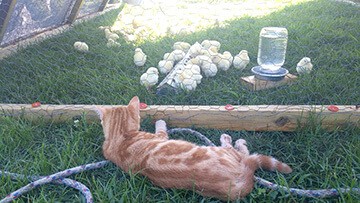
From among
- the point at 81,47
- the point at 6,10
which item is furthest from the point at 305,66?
the point at 6,10

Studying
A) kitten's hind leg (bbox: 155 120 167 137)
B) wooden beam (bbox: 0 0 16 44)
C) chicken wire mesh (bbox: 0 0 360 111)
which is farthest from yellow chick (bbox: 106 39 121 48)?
kitten's hind leg (bbox: 155 120 167 137)

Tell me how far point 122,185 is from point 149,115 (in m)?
0.46

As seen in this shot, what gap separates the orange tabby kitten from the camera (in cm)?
115

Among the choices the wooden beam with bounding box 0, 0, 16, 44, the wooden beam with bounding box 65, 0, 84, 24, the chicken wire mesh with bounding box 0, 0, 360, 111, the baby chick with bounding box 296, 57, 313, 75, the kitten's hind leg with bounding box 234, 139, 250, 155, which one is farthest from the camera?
the wooden beam with bounding box 65, 0, 84, 24

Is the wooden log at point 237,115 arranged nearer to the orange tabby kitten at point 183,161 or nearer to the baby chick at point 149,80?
the orange tabby kitten at point 183,161

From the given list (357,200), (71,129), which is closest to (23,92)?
(71,129)

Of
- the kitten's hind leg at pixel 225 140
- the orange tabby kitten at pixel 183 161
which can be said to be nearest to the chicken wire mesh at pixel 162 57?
the kitten's hind leg at pixel 225 140

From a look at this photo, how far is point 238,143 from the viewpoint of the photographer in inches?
59.5

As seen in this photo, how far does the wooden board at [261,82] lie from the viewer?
6.48 ft

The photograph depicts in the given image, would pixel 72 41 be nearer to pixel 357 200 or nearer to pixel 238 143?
pixel 238 143

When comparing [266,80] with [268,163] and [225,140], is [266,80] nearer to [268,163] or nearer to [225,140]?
[225,140]

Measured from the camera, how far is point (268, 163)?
1346mm

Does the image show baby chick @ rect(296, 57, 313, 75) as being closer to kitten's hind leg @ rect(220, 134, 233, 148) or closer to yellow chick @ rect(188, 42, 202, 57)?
yellow chick @ rect(188, 42, 202, 57)

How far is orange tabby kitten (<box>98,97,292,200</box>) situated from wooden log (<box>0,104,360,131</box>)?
14 centimetres
